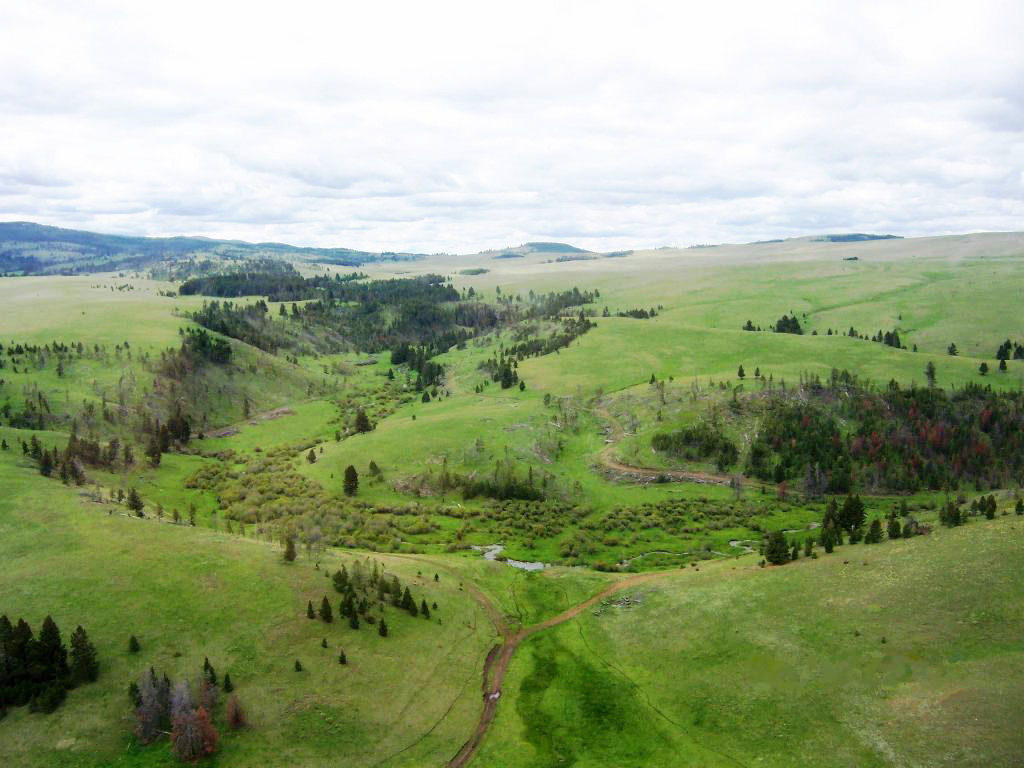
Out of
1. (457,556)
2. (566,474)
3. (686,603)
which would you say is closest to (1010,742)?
(686,603)

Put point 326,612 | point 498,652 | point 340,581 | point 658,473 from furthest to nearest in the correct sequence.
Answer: point 658,473
point 340,581
point 498,652
point 326,612

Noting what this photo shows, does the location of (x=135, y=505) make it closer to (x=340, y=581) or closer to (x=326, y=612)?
(x=340, y=581)

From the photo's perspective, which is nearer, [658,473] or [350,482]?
[350,482]

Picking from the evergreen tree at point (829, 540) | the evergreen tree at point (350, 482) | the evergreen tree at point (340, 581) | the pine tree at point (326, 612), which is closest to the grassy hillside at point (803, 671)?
the evergreen tree at point (829, 540)

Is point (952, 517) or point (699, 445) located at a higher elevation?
point (952, 517)

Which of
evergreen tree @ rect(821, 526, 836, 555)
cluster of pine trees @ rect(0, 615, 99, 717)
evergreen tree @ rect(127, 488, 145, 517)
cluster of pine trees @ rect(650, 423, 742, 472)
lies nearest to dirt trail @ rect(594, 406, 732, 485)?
cluster of pine trees @ rect(650, 423, 742, 472)

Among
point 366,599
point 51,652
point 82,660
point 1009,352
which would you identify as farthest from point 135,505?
point 1009,352

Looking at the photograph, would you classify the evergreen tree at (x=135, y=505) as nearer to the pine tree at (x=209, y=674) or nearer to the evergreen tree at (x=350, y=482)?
the pine tree at (x=209, y=674)
